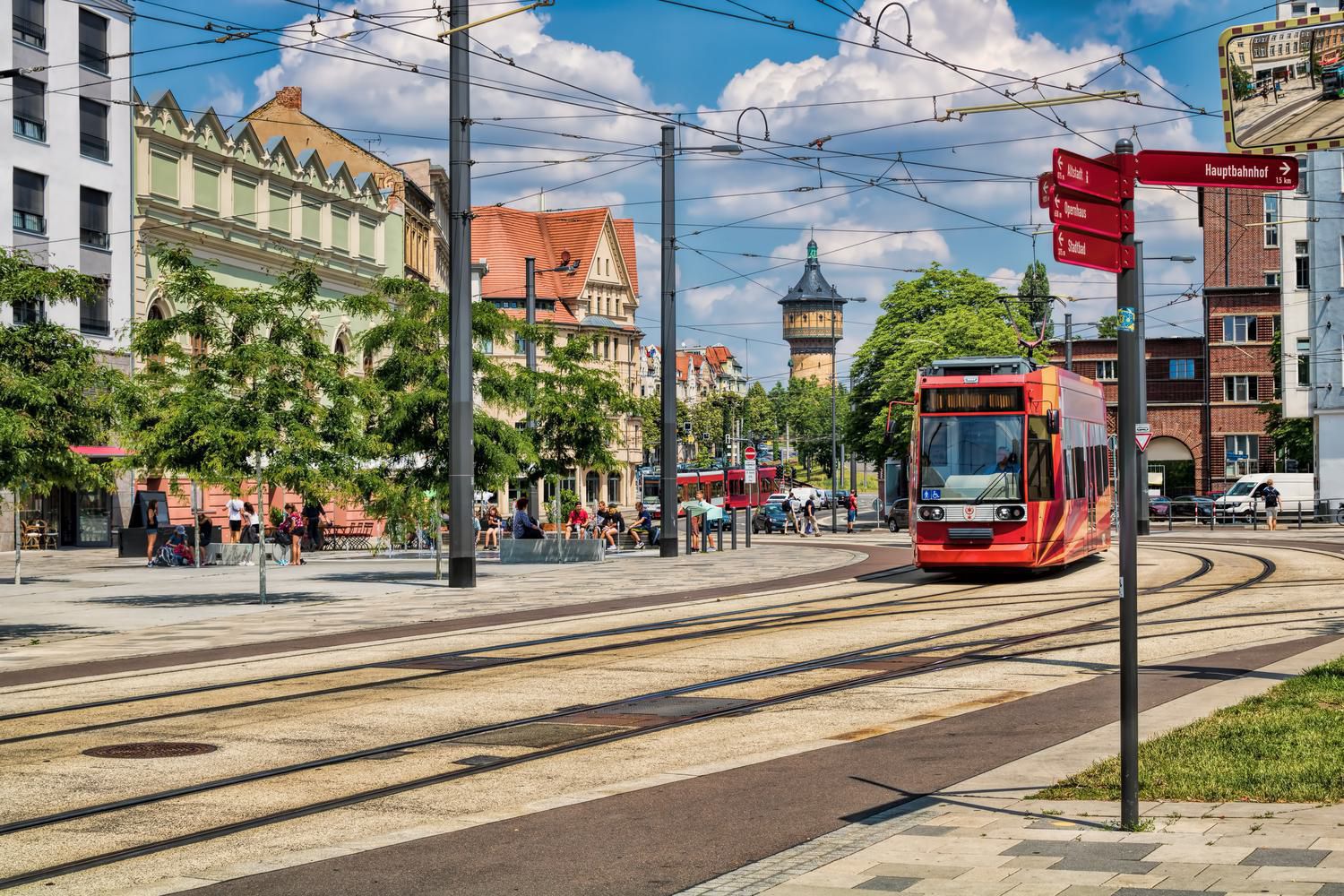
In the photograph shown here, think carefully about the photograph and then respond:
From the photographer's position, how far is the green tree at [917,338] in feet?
216

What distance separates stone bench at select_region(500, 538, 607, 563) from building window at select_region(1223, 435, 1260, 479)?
2187 inches

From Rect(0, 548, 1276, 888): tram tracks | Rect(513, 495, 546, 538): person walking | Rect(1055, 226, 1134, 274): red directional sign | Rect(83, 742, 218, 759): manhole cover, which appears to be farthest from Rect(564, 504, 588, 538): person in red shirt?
Rect(1055, 226, 1134, 274): red directional sign

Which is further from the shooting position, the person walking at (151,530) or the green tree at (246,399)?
the person walking at (151,530)

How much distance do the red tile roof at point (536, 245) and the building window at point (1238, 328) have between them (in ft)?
141

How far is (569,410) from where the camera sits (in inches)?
1378

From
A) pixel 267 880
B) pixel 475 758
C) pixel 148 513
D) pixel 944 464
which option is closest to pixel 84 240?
pixel 148 513

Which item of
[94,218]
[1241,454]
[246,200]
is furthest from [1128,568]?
[1241,454]

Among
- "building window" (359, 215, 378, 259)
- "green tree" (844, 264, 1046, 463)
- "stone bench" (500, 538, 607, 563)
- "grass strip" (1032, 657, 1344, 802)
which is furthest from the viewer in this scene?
"green tree" (844, 264, 1046, 463)

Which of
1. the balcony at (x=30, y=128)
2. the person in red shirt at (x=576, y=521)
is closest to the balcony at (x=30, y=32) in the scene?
the balcony at (x=30, y=128)

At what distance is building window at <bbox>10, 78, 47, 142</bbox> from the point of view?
42156 millimetres

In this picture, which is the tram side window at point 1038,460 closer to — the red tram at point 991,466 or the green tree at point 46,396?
the red tram at point 991,466

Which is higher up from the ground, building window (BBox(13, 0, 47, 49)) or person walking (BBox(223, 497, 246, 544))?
building window (BBox(13, 0, 47, 49))

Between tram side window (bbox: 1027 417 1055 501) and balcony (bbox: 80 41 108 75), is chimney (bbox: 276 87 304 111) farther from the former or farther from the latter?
tram side window (bbox: 1027 417 1055 501)

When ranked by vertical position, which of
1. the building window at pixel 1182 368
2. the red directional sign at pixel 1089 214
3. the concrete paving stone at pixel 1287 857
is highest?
the building window at pixel 1182 368
